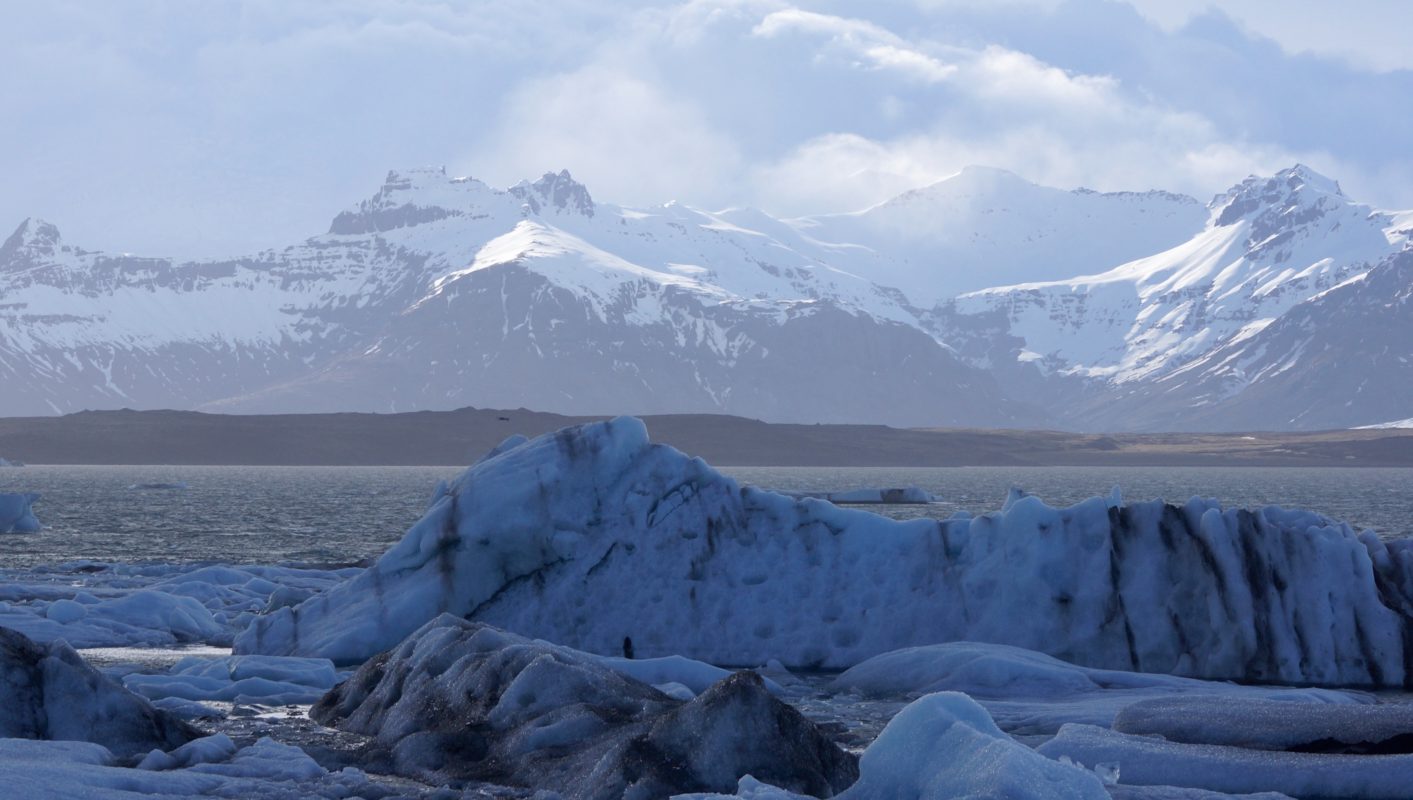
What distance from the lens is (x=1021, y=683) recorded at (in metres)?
20.9

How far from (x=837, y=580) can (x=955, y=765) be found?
14.3 meters

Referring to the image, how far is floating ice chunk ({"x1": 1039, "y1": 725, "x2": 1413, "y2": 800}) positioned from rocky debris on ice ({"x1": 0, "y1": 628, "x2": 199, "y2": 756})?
870cm

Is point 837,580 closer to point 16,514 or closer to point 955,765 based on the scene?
point 955,765

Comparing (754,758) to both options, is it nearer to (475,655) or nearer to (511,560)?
(475,655)

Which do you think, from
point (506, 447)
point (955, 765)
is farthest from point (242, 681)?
point (955, 765)

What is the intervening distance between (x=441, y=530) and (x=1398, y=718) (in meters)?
15.4

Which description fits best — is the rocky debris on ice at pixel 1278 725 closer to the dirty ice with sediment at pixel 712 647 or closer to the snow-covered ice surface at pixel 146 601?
the dirty ice with sediment at pixel 712 647

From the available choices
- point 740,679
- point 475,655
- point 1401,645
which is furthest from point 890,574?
point 740,679

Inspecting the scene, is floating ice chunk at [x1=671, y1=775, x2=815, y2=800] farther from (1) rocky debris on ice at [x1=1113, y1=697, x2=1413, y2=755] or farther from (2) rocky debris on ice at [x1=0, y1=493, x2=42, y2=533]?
(2) rocky debris on ice at [x1=0, y1=493, x2=42, y2=533]

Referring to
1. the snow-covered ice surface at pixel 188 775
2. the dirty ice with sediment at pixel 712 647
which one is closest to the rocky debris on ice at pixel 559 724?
the dirty ice with sediment at pixel 712 647

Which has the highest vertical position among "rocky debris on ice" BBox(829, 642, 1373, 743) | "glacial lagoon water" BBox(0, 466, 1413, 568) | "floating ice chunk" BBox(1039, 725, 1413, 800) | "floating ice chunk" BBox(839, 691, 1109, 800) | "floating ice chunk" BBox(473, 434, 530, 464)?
"floating ice chunk" BBox(473, 434, 530, 464)

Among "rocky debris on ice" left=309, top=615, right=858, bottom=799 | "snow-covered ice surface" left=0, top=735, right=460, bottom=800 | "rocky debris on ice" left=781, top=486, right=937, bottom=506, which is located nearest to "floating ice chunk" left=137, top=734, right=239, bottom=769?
"snow-covered ice surface" left=0, top=735, right=460, bottom=800

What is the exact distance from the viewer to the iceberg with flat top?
24.5 meters

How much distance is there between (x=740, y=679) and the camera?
1380cm
